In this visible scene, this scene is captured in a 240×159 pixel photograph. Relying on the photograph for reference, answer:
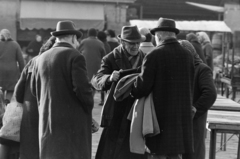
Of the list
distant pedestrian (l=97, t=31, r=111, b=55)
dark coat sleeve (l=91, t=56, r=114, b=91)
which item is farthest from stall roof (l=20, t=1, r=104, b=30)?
dark coat sleeve (l=91, t=56, r=114, b=91)

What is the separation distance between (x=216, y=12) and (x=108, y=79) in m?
21.7

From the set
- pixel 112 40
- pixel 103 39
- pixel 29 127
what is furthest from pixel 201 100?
pixel 112 40

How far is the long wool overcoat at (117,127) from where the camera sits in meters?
6.13

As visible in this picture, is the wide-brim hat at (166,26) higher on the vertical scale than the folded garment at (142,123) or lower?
higher

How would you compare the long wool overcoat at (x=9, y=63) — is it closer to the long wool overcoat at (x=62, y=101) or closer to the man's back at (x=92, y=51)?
the man's back at (x=92, y=51)

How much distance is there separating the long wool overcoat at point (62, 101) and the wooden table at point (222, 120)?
1487 millimetres

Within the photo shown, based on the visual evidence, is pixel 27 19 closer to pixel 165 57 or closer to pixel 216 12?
pixel 216 12

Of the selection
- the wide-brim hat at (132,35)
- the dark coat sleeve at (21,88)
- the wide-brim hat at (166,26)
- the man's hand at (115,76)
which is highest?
the wide-brim hat at (166,26)

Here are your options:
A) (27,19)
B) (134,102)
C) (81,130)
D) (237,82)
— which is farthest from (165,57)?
(27,19)

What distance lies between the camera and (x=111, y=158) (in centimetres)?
626

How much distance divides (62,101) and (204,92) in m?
1.50

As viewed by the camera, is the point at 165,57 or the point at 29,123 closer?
the point at 165,57

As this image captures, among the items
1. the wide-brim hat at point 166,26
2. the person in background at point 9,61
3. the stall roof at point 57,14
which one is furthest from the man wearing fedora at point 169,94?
the stall roof at point 57,14

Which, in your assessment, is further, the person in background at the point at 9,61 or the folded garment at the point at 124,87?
the person in background at the point at 9,61
